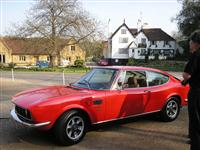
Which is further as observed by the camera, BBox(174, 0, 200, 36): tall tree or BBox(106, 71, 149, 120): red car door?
BBox(174, 0, 200, 36): tall tree

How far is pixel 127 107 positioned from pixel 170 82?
1678 mm

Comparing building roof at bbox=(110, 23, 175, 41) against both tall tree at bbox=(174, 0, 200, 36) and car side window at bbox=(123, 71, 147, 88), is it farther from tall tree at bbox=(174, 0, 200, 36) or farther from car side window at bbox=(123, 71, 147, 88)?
car side window at bbox=(123, 71, 147, 88)

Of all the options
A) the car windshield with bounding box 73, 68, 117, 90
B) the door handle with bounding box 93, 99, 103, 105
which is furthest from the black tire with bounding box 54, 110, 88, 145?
the car windshield with bounding box 73, 68, 117, 90

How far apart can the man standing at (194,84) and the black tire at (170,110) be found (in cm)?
247

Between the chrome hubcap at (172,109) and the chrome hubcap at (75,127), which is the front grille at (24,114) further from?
the chrome hubcap at (172,109)

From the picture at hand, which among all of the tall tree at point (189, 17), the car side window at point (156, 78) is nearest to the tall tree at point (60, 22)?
the tall tree at point (189, 17)

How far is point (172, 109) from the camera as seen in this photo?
7.17 metres

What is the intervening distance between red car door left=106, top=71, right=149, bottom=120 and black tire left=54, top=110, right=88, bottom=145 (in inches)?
24.5

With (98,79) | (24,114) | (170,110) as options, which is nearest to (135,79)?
(98,79)

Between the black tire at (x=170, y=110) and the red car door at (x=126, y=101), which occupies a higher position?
the red car door at (x=126, y=101)

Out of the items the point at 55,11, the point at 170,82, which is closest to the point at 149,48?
the point at 55,11

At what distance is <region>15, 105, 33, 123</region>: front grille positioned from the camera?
516 cm

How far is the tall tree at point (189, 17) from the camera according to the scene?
182 feet

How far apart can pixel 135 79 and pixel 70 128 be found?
2.09 m
